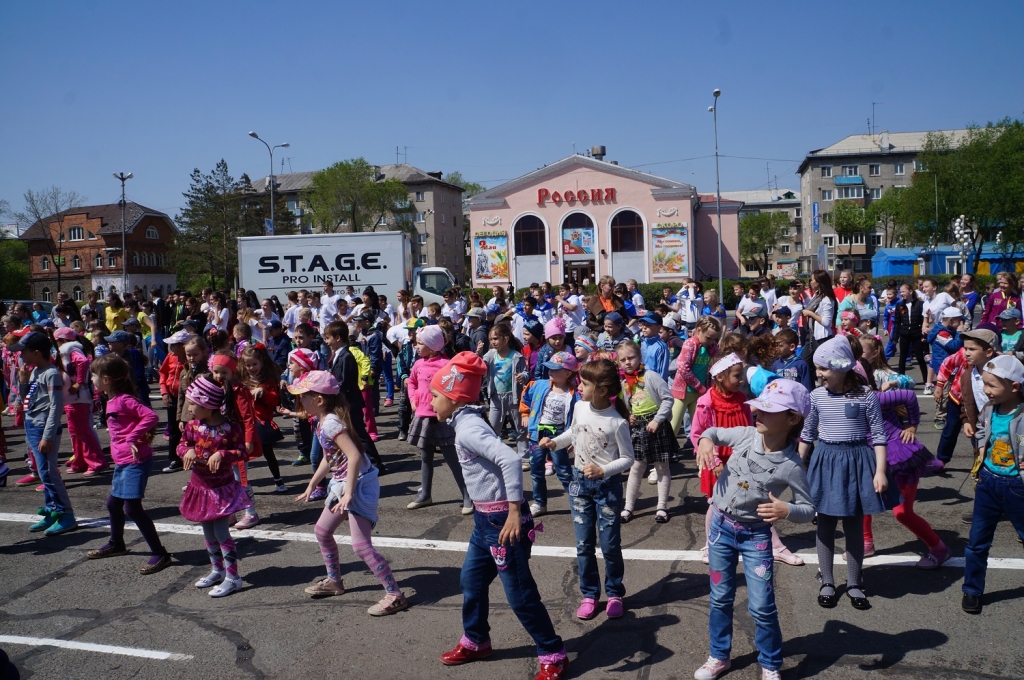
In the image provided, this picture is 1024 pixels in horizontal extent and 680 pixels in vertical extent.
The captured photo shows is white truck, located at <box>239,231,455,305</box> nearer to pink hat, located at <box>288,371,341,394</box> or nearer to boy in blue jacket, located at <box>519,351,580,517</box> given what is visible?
boy in blue jacket, located at <box>519,351,580,517</box>

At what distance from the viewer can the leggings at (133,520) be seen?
5.97 metres

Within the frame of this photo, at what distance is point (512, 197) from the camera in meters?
49.7

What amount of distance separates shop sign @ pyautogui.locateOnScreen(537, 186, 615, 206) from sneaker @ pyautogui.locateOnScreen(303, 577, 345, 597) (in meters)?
44.8

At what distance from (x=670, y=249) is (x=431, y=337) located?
41861mm

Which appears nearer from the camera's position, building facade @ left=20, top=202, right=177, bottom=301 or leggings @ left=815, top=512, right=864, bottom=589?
leggings @ left=815, top=512, right=864, bottom=589

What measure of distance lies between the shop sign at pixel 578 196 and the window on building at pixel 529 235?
1308 millimetres

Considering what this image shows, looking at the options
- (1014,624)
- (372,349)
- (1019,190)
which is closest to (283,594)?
(1014,624)

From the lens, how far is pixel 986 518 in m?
4.80

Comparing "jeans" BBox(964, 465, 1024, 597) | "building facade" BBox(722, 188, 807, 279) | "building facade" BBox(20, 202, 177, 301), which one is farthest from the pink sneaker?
"building facade" BBox(722, 188, 807, 279)

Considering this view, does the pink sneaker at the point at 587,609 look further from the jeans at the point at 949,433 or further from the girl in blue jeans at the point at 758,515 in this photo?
the jeans at the point at 949,433

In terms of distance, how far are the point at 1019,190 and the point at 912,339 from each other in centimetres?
4878

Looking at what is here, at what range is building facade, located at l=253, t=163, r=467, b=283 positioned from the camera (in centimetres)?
8138

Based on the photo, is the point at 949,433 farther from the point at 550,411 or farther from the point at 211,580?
the point at 211,580

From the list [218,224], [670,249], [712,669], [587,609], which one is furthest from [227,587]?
[218,224]
